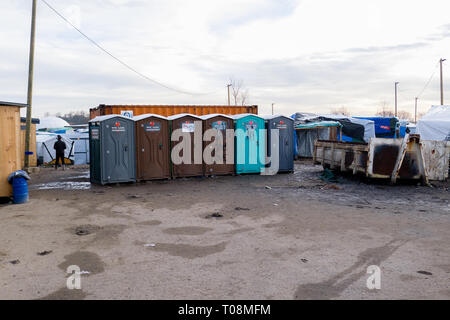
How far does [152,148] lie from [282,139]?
5.03 metres

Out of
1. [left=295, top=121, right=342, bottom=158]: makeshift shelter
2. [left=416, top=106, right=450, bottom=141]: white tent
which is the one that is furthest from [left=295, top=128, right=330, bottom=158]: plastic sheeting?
[left=416, top=106, right=450, bottom=141]: white tent

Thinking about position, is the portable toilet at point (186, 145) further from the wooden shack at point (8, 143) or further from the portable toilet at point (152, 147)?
the wooden shack at point (8, 143)

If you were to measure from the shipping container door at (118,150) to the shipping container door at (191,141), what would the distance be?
60.3 inches

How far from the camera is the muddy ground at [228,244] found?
424 centimetres

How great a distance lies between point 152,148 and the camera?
12852mm

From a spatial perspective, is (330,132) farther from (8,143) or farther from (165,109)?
(8,143)

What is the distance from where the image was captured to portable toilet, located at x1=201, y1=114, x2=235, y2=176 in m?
13.7

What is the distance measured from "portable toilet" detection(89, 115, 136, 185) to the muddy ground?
4.94 ft

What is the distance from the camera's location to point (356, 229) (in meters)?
6.75

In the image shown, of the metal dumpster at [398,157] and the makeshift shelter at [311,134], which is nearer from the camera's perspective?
the metal dumpster at [398,157]

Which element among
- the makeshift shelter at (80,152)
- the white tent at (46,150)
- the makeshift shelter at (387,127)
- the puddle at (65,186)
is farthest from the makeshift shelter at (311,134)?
the white tent at (46,150)

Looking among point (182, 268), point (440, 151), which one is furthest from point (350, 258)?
point (440, 151)

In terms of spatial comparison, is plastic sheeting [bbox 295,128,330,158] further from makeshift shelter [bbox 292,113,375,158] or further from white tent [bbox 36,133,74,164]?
white tent [bbox 36,133,74,164]

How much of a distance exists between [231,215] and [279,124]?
742 centimetres
